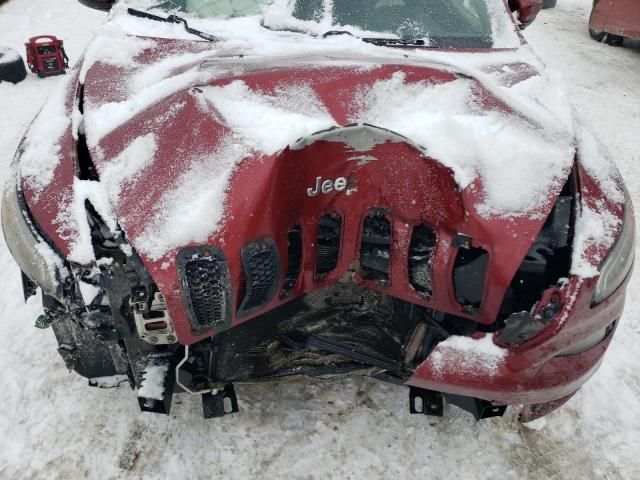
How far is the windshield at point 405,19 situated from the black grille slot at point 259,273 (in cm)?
139

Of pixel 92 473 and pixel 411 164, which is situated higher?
pixel 411 164

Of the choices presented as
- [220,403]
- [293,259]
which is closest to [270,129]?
[293,259]

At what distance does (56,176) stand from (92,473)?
1.14m

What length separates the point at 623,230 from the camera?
6.12 ft

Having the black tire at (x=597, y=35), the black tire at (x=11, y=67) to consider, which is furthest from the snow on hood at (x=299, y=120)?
the black tire at (x=597, y=35)

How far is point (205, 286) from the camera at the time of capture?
1.66 metres

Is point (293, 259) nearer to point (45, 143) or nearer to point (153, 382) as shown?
A: point (153, 382)

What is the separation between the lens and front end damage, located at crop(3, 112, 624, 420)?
1.70 meters

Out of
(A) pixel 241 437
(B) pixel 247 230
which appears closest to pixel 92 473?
(A) pixel 241 437

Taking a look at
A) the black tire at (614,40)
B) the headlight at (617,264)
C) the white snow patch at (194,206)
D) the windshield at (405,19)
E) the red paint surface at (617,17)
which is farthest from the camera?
the black tire at (614,40)

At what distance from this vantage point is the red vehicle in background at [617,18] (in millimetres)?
6930

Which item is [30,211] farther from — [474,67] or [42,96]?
[42,96]

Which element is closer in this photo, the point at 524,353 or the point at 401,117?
the point at 524,353

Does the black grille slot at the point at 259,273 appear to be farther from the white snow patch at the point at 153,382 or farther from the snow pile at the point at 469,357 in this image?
the snow pile at the point at 469,357
